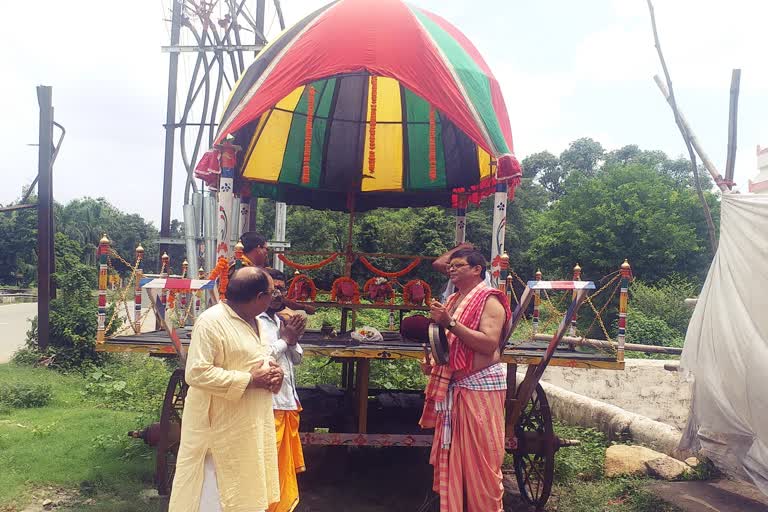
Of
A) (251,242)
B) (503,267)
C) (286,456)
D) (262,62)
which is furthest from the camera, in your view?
(262,62)

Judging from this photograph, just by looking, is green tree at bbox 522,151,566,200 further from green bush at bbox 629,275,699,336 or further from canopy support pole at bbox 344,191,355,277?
canopy support pole at bbox 344,191,355,277

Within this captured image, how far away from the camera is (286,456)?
11.9 feet

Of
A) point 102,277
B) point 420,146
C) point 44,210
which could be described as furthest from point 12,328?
point 102,277

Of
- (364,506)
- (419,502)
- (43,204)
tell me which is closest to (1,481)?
(364,506)

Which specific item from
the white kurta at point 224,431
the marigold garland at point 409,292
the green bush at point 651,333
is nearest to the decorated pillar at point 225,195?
the marigold garland at point 409,292

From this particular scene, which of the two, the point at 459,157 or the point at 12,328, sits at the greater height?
the point at 459,157

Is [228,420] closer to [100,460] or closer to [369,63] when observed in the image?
[369,63]

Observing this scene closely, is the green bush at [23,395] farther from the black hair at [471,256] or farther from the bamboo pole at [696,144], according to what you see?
the bamboo pole at [696,144]

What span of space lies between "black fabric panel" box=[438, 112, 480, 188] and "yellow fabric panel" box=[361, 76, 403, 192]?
2.16ft

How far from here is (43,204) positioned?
31.6 feet

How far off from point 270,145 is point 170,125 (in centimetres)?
541

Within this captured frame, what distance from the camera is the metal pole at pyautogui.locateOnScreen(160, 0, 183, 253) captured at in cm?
1238

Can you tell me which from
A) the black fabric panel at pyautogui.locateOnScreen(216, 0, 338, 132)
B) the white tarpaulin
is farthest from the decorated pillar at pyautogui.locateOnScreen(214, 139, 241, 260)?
the white tarpaulin

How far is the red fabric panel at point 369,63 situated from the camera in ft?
→ 17.2
